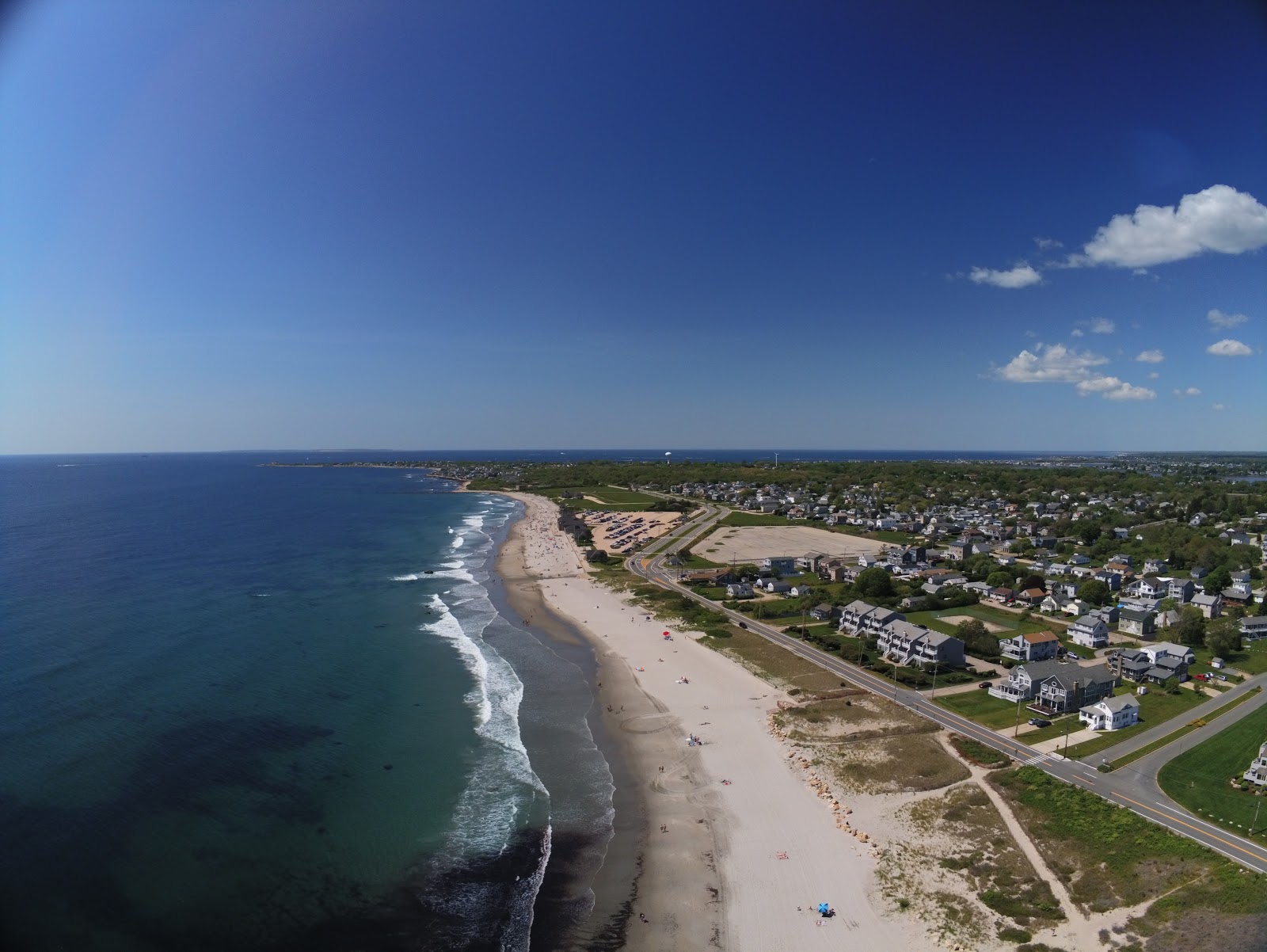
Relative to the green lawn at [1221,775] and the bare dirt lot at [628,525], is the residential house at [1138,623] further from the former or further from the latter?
the bare dirt lot at [628,525]

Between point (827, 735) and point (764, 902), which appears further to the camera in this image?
point (827, 735)

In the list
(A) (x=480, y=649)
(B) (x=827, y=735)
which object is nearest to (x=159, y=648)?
(A) (x=480, y=649)

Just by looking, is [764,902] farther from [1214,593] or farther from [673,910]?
[1214,593]

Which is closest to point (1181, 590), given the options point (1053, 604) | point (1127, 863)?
point (1053, 604)

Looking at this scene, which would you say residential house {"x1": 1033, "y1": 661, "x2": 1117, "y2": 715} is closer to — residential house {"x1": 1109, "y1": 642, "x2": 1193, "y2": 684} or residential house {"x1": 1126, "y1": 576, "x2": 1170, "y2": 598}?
residential house {"x1": 1109, "y1": 642, "x2": 1193, "y2": 684}

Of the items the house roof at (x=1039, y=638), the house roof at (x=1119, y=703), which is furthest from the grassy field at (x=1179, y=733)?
the house roof at (x=1039, y=638)

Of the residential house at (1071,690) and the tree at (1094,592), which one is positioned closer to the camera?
the residential house at (1071,690)

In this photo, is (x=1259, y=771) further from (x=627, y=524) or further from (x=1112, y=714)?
(x=627, y=524)
